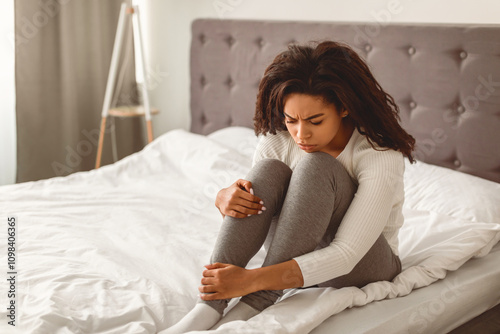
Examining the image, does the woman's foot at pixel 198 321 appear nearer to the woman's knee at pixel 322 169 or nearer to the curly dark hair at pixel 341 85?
the woman's knee at pixel 322 169

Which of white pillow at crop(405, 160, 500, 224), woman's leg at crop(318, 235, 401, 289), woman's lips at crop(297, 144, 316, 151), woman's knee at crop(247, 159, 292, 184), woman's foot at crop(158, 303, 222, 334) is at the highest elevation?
woman's lips at crop(297, 144, 316, 151)

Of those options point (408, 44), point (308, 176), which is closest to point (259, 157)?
point (308, 176)

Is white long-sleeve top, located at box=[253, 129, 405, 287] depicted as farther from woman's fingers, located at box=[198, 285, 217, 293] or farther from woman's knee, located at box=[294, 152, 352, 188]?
woman's fingers, located at box=[198, 285, 217, 293]

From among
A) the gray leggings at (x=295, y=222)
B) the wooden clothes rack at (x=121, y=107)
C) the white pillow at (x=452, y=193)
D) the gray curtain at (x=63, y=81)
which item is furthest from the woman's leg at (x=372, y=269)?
the gray curtain at (x=63, y=81)

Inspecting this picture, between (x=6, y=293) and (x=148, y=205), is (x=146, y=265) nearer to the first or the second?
(x=6, y=293)

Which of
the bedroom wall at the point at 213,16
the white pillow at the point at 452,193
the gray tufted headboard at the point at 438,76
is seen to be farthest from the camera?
the bedroom wall at the point at 213,16

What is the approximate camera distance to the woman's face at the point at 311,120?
1.24 meters

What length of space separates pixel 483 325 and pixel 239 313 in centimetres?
65

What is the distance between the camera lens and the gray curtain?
9.07 feet

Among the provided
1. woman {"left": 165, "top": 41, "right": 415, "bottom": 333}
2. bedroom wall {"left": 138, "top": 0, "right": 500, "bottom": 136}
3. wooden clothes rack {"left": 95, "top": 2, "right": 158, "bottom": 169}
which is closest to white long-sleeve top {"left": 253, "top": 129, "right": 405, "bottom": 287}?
woman {"left": 165, "top": 41, "right": 415, "bottom": 333}

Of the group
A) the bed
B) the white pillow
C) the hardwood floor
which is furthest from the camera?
the white pillow

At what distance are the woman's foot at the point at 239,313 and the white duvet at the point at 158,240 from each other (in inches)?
1.1

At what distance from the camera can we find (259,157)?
1.45 meters

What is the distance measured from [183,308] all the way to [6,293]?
41 cm
